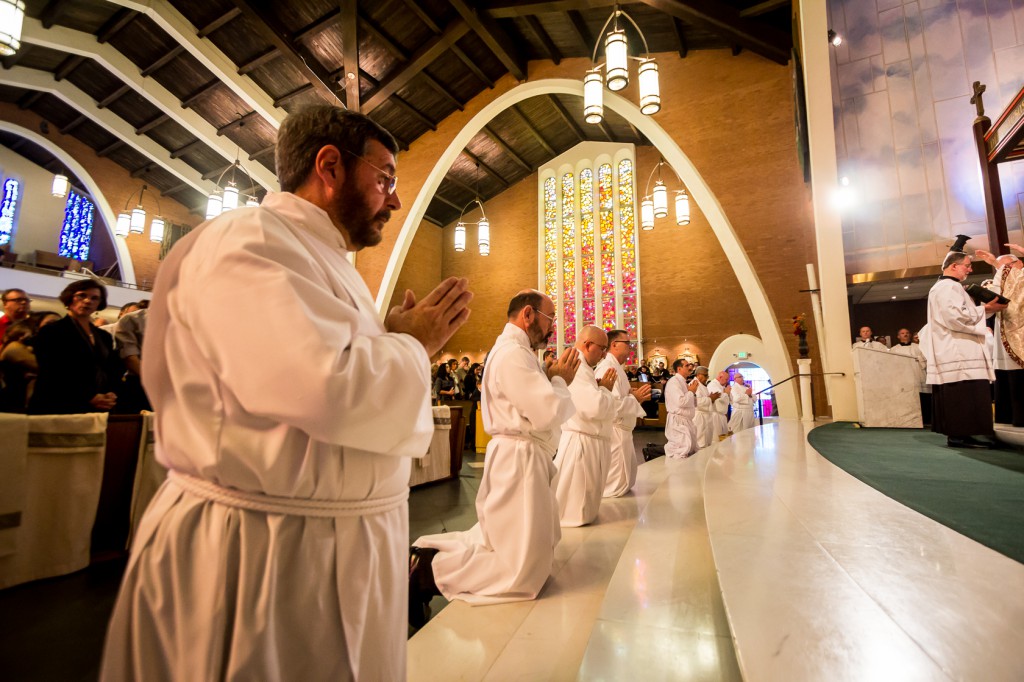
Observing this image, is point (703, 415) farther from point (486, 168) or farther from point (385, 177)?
point (486, 168)

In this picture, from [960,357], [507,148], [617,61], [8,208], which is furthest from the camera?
[507,148]

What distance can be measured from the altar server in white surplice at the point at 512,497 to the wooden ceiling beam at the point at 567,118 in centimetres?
1326

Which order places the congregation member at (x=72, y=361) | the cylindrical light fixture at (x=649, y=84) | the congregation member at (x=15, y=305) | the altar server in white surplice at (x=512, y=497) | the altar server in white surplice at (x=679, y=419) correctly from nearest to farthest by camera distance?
the altar server in white surplice at (x=512, y=497), the congregation member at (x=72, y=361), the congregation member at (x=15, y=305), the cylindrical light fixture at (x=649, y=84), the altar server in white surplice at (x=679, y=419)

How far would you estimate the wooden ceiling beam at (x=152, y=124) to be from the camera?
40.3 feet

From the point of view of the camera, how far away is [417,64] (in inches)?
391

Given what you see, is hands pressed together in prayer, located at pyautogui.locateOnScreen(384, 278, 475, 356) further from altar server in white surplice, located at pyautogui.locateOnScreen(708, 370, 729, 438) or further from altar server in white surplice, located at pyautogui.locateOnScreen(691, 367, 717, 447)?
altar server in white surplice, located at pyautogui.locateOnScreen(708, 370, 729, 438)

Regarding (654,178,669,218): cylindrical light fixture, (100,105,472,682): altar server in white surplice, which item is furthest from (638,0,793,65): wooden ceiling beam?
(100,105,472,682): altar server in white surplice

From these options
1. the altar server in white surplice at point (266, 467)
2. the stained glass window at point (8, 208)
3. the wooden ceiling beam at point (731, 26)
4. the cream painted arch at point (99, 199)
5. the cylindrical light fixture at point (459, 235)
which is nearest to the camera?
the altar server in white surplice at point (266, 467)

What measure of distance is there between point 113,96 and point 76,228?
20.8ft

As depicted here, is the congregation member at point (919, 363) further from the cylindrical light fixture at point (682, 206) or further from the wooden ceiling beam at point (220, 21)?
the wooden ceiling beam at point (220, 21)

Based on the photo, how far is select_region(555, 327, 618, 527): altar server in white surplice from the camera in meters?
3.77

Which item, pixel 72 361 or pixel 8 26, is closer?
pixel 72 361

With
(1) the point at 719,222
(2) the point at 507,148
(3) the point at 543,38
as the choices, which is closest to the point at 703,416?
(1) the point at 719,222

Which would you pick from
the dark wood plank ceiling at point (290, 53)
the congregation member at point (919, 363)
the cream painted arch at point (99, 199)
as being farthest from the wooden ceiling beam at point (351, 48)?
the cream painted arch at point (99, 199)
